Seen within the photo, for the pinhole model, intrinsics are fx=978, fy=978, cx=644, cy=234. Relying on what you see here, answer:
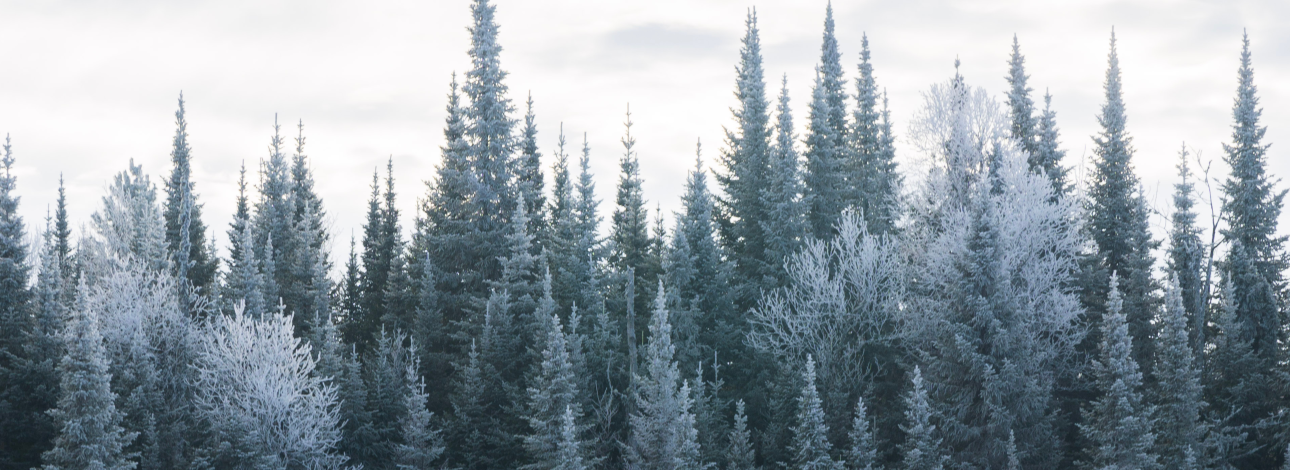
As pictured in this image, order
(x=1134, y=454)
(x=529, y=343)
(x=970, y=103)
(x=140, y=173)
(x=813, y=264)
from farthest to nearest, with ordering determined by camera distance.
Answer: (x=140, y=173) < (x=529, y=343) < (x=813, y=264) < (x=970, y=103) < (x=1134, y=454)

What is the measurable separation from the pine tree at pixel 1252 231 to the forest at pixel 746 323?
15cm

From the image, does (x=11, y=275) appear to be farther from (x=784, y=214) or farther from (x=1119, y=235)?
(x=1119, y=235)

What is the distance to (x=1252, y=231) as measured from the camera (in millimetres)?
48906

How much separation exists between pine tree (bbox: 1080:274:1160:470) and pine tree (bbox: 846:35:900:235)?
14743mm

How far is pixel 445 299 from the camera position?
163 ft

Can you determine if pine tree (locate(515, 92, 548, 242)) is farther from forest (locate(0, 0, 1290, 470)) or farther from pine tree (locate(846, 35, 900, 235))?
pine tree (locate(846, 35, 900, 235))

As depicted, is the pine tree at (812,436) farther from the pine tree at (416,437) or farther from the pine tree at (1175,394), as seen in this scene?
the pine tree at (416,437)

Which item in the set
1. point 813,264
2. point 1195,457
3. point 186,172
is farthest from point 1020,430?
point 186,172

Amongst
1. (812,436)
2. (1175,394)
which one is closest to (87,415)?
(812,436)

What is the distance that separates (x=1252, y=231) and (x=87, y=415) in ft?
177

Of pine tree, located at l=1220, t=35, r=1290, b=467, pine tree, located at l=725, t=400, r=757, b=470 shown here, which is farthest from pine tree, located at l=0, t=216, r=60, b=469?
pine tree, located at l=1220, t=35, r=1290, b=467

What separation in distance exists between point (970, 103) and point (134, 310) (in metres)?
38.6

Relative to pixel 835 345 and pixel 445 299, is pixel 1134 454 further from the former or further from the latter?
pixel 445 299

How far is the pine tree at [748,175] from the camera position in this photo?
50.1 m
